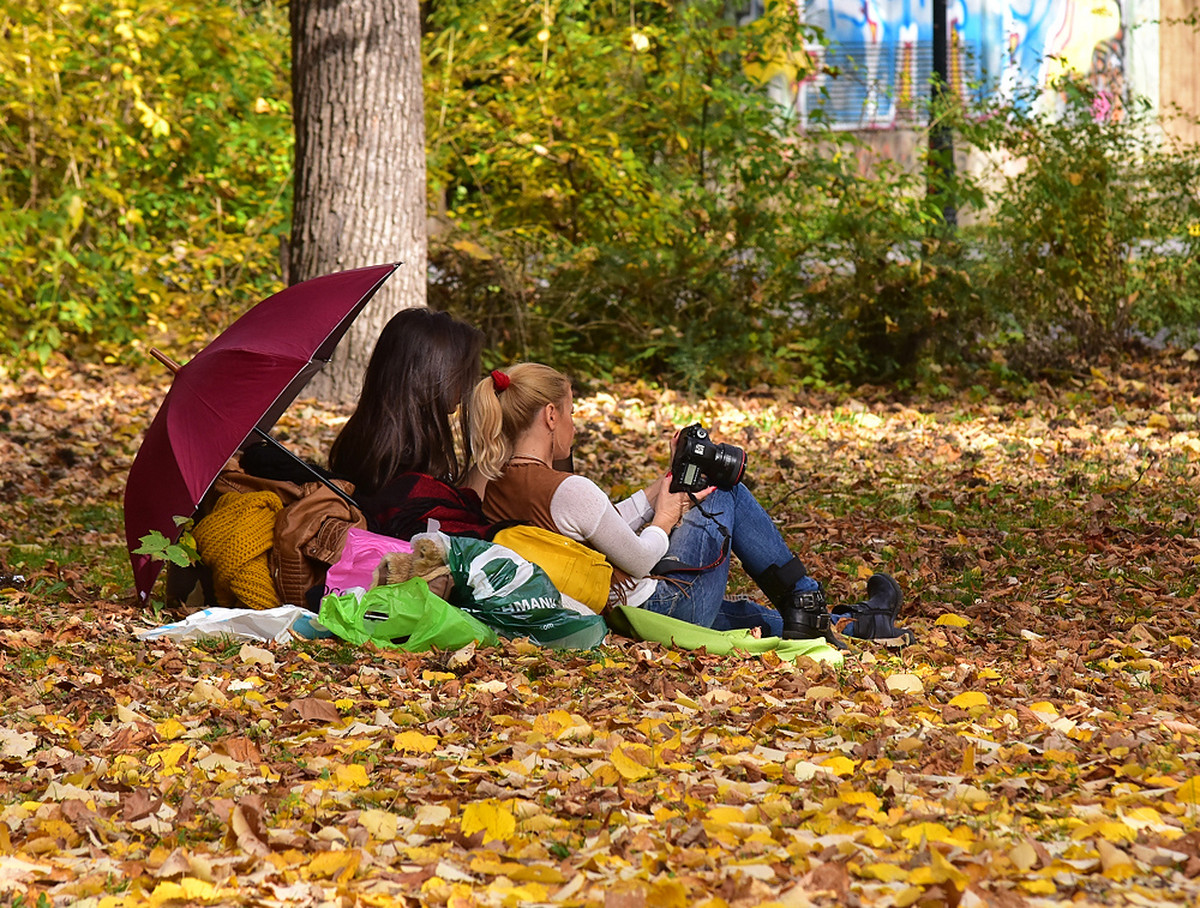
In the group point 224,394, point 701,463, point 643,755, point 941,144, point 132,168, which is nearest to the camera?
point 643,755

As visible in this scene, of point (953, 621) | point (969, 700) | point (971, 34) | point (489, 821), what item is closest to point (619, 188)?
point (953, 621)

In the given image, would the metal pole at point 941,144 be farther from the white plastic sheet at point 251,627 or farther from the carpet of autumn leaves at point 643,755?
the white plastic sheet at point 251,627

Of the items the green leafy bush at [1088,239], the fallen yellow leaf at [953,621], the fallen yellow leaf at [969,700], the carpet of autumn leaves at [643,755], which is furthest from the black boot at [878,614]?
the green leafy bush at [1088,239]

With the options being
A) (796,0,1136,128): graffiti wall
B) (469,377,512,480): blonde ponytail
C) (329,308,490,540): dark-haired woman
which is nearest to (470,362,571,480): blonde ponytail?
(469,377,512,480): blonde ponytail

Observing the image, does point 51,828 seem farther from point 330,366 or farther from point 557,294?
point 557,294

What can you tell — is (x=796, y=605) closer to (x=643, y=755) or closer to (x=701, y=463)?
(x=701, y=463)

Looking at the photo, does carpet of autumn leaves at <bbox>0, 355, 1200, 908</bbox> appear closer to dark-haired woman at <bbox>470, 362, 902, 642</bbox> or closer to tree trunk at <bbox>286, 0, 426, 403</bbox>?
dark-haired woman at <bbox>470, 362, 902, 642</bbox>

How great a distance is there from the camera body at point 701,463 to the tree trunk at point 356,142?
4.36 meters

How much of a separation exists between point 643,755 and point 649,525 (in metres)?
1.39

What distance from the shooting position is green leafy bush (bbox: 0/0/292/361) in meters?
10.2

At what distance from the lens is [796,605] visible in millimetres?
4695

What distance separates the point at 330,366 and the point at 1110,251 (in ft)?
17.6

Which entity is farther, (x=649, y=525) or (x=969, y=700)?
(x=649, y=525)

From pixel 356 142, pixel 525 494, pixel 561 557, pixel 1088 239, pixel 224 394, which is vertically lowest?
pixel 561 557
